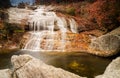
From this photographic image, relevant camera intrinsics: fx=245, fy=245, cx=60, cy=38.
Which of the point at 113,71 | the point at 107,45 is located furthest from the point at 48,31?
the point at 113,71

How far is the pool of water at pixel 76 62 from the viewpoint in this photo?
48.4 ft

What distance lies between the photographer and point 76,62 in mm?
16922

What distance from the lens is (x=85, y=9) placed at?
95.2ft

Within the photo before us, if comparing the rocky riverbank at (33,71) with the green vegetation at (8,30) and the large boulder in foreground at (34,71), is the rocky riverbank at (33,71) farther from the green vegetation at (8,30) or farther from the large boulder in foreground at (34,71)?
the green vegetation at (8,30)

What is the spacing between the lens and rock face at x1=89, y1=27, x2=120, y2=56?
18.5 meters

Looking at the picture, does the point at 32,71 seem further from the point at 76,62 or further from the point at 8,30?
the point at 8,30

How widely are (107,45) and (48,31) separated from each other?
781 cm

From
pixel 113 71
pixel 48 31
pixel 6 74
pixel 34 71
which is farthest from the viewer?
pixel 48 31

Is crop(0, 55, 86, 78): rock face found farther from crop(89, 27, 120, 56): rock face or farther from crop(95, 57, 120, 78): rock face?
crop(89, 27, 120, 56): rock face

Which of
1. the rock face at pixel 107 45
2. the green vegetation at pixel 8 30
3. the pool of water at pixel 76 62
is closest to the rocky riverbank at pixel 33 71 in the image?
the pool of water at pixel 76 62

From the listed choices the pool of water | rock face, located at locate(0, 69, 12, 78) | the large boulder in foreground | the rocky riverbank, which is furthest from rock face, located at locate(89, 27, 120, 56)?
rock face, located at locate(0, 69, 12, 78)

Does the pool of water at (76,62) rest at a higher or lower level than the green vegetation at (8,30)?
lower

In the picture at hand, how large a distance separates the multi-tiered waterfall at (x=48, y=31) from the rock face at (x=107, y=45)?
365 centimetres

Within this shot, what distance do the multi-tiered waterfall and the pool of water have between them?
9.06 feet
